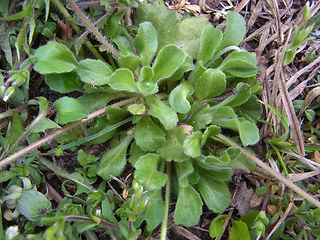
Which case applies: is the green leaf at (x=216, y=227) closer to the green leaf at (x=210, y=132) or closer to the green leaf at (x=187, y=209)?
the green leaf at (x=187, y=209)

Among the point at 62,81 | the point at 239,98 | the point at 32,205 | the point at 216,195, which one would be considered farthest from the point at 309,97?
the point at 32,205

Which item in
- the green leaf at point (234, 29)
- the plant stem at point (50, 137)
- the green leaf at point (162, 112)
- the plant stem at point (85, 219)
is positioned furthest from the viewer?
the green leaf at point (234, 29)

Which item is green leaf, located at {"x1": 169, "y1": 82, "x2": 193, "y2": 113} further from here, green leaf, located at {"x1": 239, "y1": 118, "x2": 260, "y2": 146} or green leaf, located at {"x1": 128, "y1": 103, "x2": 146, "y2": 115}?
green leaf, located at {"x1": 239, "y1": 118, "x2": 260, "y2": 146}

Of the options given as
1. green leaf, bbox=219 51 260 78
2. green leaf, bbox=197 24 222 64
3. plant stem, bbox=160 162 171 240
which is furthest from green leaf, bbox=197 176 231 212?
green leaf, bbox=197 24 222 64

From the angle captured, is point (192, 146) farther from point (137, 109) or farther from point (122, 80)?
point (122, 80)

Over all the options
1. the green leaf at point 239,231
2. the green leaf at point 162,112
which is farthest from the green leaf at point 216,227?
the green leaf at point 162,112
